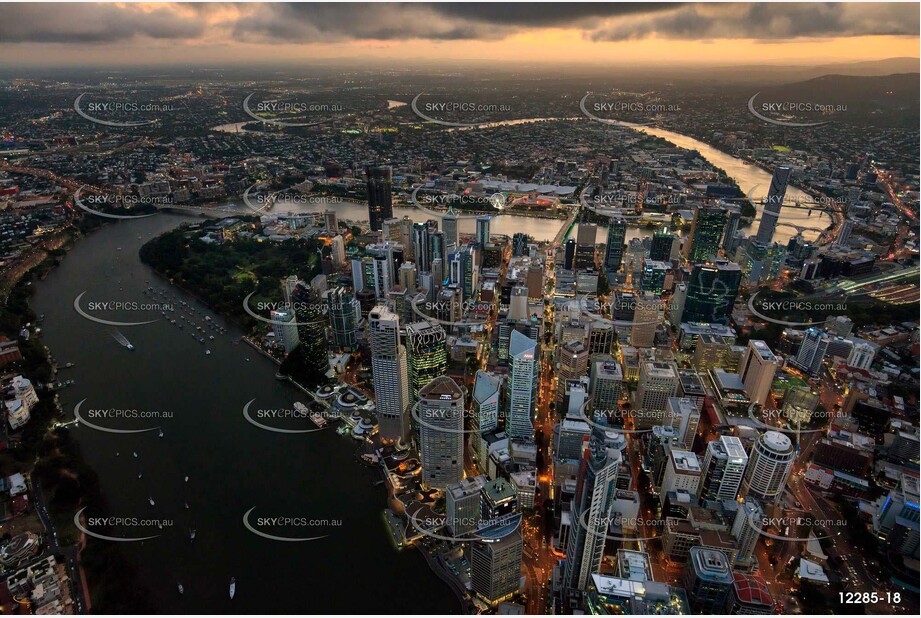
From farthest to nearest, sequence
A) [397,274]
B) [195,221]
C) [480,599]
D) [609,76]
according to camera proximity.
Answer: [609,76] → [195,221] → [397,274] → [480,599]

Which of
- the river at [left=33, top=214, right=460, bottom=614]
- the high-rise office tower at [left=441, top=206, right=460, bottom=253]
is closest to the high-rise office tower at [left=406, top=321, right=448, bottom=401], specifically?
the river at [left=33, top=214, right=460, bottom=614]

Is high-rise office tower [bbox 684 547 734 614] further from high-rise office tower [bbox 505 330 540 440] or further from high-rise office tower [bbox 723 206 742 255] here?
high-rise office tower [bbox 723 206 742 255]

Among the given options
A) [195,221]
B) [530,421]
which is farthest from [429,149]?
[530,421]

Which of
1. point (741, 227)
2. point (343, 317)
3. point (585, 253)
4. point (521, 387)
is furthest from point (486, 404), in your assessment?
point (741, 227)

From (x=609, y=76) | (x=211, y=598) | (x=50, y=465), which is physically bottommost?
(x=211, y=598)

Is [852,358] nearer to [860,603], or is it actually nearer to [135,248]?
[860,603]

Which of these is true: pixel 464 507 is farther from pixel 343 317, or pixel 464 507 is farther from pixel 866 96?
pixel 866 96

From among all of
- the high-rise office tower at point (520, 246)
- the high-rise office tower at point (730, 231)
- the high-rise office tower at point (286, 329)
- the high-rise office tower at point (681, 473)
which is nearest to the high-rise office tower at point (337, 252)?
the high-rise office tower at point (286, 329)
